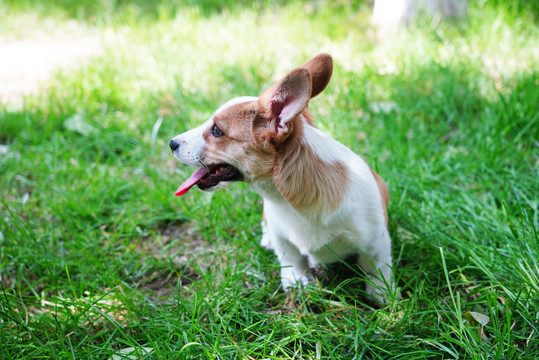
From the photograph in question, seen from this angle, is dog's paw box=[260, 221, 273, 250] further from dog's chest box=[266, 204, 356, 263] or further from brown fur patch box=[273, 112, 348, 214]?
brown fur patch box=[273, 112, 348, 214]

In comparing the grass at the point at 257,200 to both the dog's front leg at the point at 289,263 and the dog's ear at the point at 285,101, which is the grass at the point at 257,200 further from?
the dog's ear at the point at 285,101

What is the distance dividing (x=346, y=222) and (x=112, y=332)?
1.16 metres

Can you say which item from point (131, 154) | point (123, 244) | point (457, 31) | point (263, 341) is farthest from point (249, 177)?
point (457, 31)

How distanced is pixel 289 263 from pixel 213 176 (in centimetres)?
61

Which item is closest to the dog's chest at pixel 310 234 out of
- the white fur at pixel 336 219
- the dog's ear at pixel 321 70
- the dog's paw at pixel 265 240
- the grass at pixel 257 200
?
the white fur at pixel 336 219

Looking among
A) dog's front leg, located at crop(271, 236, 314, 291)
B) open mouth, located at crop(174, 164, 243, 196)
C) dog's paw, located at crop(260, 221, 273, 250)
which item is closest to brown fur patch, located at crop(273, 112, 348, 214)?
open mouth, located at crop(174, 164, 243, 196)

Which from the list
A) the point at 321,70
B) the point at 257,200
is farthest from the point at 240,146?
→ the point at 257,200

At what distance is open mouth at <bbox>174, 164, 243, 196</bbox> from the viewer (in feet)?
6.28

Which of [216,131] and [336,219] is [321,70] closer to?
[216,131]

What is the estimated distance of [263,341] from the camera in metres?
1.86

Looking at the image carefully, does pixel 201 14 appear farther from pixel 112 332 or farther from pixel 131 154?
pixel 112 332

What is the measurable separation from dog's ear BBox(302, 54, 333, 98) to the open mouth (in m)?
0.48

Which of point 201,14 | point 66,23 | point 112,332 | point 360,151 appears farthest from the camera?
point 66,23

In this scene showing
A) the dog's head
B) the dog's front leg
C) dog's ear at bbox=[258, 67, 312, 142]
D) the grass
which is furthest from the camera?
the dog's front leg
